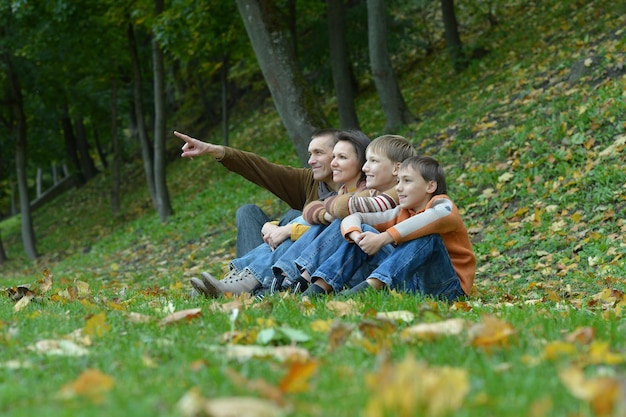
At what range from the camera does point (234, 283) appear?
17.9 ft

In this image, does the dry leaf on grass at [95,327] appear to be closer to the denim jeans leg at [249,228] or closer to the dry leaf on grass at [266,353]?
the dry leaf on grass at [266,353]

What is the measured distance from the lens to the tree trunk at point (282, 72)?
11633mm

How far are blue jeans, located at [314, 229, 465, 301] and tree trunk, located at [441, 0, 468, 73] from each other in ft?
43.4

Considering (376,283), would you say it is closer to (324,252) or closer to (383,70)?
(324,252)

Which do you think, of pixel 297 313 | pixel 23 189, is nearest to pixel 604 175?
pixel 297 313

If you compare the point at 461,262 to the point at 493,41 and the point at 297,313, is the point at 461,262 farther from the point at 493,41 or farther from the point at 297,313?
the point at 493,41

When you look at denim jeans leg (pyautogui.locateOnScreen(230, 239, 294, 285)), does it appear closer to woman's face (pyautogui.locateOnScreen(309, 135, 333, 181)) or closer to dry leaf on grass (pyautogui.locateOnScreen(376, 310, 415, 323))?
woman's face (pyautogui.locateOnScreen(309, 135, 333, 181))

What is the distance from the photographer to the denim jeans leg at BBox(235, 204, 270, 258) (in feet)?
20.4

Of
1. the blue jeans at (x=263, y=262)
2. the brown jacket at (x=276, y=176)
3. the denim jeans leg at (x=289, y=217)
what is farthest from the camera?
the brown jacket at (x=276, y=176)

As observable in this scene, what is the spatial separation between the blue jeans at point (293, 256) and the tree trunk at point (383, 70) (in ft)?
28.6

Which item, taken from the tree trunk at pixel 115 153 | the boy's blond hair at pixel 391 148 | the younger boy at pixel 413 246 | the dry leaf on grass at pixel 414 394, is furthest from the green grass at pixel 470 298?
the tree trunk at pixel 115 153

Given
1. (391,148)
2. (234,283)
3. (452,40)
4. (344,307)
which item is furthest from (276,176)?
(452,40)

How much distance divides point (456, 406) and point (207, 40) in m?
16.5

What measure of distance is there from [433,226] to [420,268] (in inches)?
11.1
